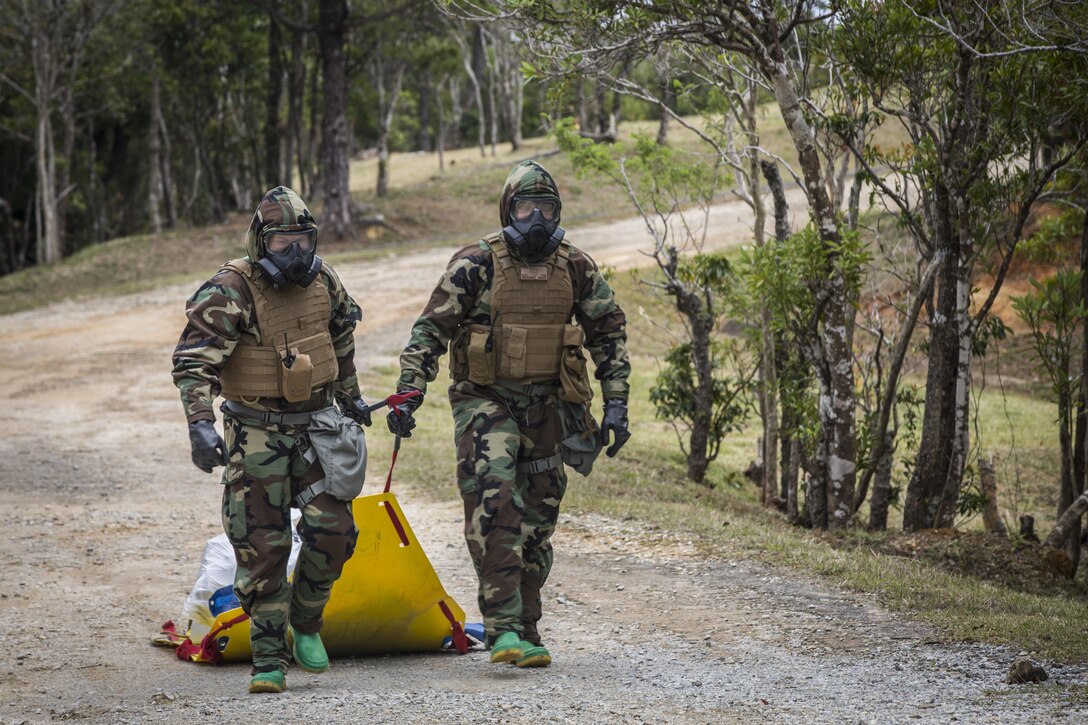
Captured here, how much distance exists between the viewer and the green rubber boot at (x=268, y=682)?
4.57 metres

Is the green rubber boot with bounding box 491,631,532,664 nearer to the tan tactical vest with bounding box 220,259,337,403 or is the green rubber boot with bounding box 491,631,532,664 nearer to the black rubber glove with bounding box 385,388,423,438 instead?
the black rubber glove with bounding box 385,388,423,438

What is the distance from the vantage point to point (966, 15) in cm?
758

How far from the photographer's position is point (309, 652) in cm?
497

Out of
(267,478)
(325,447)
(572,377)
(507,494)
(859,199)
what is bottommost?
(507,494)

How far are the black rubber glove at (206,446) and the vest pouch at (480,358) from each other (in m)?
1.20

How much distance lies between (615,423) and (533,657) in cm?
103

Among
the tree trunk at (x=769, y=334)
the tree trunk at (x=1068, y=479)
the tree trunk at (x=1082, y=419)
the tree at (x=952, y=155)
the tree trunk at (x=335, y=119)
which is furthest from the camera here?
the tree trunk at (x=335, y=119)

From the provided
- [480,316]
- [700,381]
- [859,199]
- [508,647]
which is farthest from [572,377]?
A: [859,199]

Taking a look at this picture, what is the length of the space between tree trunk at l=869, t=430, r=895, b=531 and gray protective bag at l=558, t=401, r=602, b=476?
177 inches

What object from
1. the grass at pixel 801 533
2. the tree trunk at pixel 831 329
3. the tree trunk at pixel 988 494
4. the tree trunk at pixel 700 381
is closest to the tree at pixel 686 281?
the tree trunk at pixel 700 381

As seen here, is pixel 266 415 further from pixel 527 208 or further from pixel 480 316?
pixel 527 208

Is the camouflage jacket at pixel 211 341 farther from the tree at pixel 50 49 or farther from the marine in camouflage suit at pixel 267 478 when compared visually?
the tree at pixel 50 49

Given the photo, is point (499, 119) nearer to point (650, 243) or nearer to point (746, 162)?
point (650, 243)

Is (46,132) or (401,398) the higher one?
(46,132)
